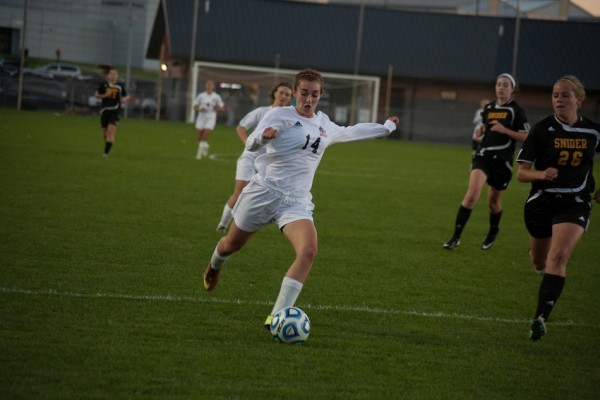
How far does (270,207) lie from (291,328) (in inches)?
42.7

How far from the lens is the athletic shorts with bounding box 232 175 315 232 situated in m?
6.79

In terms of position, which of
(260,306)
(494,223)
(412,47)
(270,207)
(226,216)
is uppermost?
(412,47)

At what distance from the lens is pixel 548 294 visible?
6.94 m

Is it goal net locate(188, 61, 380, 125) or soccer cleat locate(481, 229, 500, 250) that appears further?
goal net locate(188, 61, 380, 125)

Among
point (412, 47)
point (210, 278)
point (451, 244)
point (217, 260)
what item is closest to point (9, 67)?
point (412, 47)

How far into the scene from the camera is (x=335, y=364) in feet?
19.0

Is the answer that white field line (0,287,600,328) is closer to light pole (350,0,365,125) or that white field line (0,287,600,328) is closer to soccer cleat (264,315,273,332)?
soccer cleat (264,315,273,332)

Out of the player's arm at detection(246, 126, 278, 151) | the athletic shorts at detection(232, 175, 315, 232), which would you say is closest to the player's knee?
the athletic shorts at detection(232, 175, 315, 232)

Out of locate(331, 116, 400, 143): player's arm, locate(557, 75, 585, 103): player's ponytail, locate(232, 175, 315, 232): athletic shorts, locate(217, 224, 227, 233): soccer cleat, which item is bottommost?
locate(217, 224, 227, 233): soccer cleat

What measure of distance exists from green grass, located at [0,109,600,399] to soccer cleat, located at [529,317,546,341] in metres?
0.09

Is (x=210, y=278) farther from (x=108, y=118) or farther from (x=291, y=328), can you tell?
(x=108, y=118)

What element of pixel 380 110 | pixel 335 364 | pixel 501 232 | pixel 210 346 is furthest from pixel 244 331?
pixel 380 110

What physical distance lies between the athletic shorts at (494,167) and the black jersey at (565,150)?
4444mm

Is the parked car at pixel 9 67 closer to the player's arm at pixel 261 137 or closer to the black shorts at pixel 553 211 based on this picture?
the player's arm at pixel 261 137
